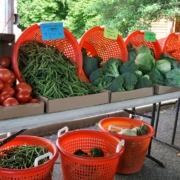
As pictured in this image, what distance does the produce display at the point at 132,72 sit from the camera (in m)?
1.82

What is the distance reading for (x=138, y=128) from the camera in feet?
8.05

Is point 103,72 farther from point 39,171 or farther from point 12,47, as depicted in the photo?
point 39,171

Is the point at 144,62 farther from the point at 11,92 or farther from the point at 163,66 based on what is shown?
the point at 11,92

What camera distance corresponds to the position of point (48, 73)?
1.67m

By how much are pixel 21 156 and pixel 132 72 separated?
40.3 inches

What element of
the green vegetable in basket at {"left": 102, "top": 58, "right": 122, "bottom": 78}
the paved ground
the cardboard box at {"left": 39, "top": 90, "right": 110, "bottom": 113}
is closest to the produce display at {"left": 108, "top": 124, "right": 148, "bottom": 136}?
the paved ground

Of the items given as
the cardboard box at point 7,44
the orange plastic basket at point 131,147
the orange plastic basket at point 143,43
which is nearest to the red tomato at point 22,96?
the cardboard box at point 7,44

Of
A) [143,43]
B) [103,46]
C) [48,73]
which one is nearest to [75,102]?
[48,73]

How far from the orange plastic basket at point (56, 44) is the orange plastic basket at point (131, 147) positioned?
2.53 feet

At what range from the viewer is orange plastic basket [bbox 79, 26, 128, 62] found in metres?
2.24

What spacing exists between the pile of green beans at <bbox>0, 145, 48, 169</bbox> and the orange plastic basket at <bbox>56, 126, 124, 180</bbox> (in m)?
0.18

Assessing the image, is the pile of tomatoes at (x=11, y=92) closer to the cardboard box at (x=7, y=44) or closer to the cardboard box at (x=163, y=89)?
the cardboard box at (x=7, y=44)

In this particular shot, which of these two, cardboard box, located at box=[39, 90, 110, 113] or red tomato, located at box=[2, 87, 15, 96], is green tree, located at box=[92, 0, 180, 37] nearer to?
cardboard box, located at box=[39, 90, 110, 113]

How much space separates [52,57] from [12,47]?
0.28m
